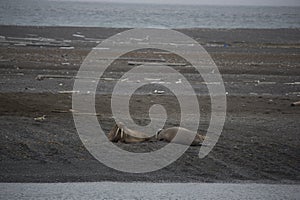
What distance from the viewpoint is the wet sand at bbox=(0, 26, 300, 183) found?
9680mm

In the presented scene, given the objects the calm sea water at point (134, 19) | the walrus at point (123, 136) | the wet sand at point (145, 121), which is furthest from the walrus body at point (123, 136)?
the calm sea water at point (134, 19)

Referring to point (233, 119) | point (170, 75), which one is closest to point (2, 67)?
point (170, 75)

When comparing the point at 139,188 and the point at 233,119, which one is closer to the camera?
the point at 139,188

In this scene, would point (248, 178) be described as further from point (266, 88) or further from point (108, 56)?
point (108, 56)

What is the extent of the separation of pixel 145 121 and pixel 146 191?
4660 mm

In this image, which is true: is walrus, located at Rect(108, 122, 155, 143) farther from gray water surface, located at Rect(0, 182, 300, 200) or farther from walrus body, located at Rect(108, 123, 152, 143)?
gray water surface, located at Rect(0, 182, 300, 200)

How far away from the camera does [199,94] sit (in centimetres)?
1784

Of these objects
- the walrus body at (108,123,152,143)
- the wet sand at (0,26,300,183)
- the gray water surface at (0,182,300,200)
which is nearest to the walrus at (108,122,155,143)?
the walrus body at (108,123,152,143)

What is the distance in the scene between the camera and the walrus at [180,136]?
11.3m

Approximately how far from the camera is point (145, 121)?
13.4 metres

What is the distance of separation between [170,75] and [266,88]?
368 centimetres

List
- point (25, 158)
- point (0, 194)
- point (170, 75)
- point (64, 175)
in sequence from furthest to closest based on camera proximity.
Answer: point (170, 75) → point (25, 158) → point (64, 175) → point (0, 194)

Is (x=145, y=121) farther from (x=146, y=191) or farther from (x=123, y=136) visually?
(x=146, y=191)

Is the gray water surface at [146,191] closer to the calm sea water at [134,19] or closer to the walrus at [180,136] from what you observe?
the walrus at [180,136]
